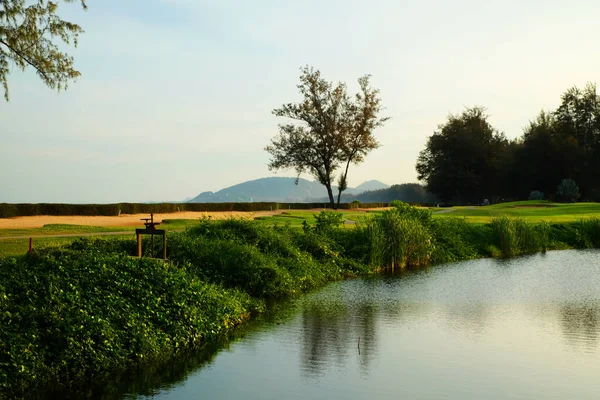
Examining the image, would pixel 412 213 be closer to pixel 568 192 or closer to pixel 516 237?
pixel 516 237

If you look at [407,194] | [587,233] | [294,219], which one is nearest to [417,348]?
[294,219]

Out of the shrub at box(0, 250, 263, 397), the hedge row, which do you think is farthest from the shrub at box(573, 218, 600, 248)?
the shrub at box(0, 250, 263, 397)

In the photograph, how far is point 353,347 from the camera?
1242 centimetres

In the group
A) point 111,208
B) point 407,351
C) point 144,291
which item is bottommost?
point 407,351

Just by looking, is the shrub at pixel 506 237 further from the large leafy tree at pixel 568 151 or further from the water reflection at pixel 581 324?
the large leafy tree at pixel 568 151

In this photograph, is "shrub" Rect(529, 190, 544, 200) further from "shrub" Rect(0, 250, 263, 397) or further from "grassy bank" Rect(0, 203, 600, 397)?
"shrub" Rect(0, 250, 263, 397)

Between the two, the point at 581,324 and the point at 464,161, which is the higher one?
the point at 464,161

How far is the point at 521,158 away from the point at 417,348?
2416 inches

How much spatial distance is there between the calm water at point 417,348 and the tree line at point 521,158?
46.9 m

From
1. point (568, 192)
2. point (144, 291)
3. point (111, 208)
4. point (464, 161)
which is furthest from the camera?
point (464, 161)

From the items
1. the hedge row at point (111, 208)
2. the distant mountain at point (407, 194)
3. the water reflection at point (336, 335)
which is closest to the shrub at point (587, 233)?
the water reflection at point (336, 335)

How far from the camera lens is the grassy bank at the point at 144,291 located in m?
10.5

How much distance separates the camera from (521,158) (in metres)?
69.7

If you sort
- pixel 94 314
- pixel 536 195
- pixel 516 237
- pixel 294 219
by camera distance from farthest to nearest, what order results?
pixel 536 195
pixel 294 219
pixel 516 237
pixel 94 314
